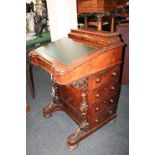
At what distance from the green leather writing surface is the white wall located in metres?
0.31

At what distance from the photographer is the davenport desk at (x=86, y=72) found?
152 cm

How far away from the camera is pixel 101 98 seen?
1.87 meters

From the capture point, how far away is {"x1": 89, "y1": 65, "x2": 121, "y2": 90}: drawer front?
1708 mm

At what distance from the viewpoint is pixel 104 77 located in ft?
5.87

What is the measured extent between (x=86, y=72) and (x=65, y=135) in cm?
88

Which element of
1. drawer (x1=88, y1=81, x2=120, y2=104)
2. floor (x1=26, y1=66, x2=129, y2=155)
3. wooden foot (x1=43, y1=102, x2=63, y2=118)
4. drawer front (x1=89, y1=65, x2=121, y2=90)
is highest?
drawer front (x1=89, y1=65, x2=121, y2=90)

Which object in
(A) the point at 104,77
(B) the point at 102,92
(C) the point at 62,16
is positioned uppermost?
(C) the point at 62,16

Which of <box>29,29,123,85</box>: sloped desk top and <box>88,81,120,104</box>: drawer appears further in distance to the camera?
<box>88,81,120,104</box>: drawer

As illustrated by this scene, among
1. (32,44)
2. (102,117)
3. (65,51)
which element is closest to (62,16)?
(65,51)

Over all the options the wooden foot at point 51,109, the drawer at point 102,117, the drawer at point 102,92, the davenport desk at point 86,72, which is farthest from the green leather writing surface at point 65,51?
the wooden foot at point 51,109

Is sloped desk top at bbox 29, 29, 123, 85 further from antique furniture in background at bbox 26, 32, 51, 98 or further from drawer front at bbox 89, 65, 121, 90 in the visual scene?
antique furniture in background at bbox 26, 32, 51, 98

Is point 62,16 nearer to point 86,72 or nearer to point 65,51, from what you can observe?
point 65,51

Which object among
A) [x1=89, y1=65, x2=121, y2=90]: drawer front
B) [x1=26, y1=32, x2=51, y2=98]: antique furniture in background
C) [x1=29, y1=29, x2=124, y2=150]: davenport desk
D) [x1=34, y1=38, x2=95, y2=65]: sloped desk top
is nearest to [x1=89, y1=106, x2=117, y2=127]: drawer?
[x1=29, y1=29, x2=124, y2=150]: davenport desk
